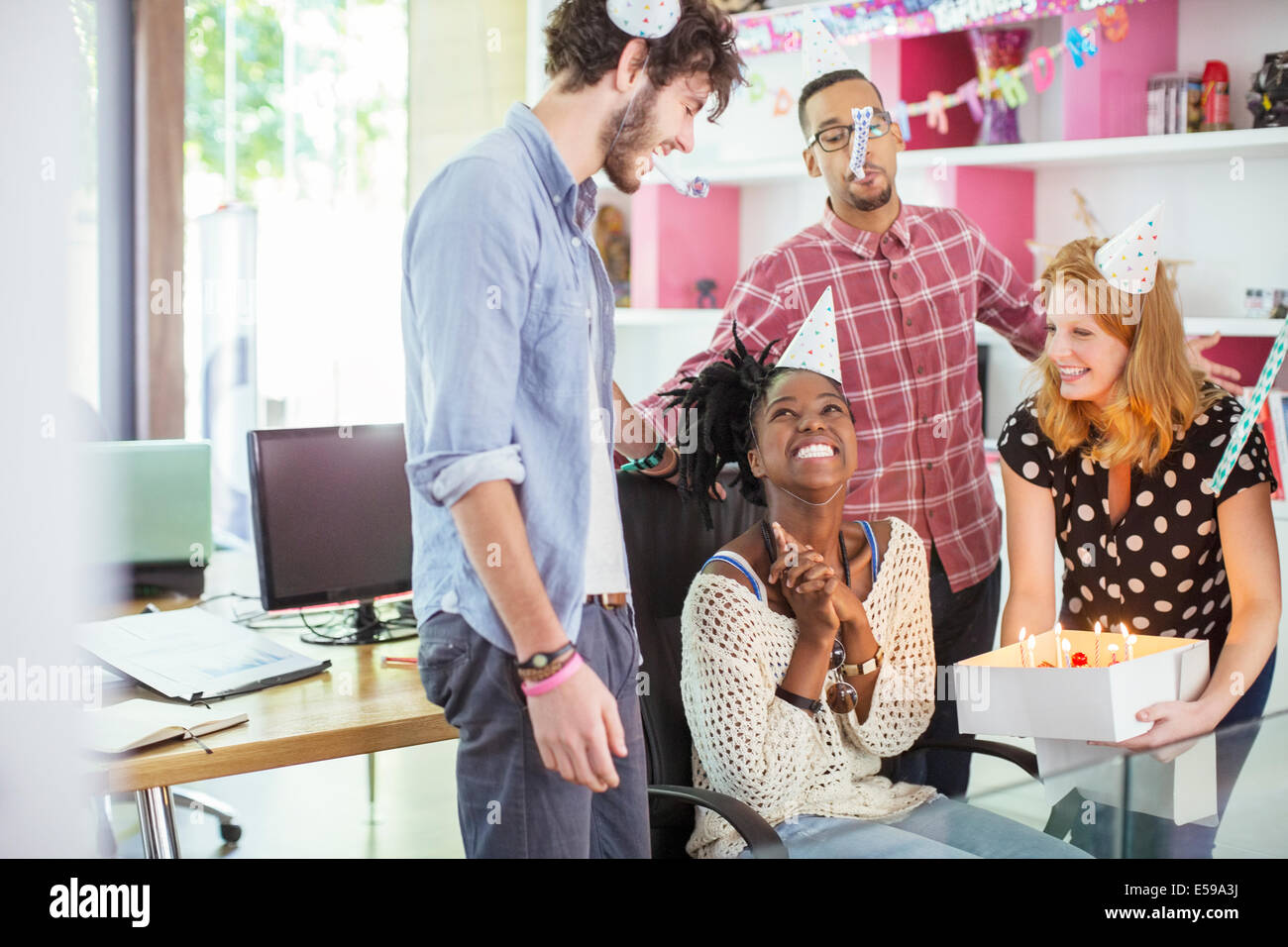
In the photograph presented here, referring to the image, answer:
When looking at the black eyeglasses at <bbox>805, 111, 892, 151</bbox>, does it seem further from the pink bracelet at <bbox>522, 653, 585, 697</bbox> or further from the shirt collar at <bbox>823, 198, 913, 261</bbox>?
the pink bracelet at <bbox>522, 653, 585, 697</bbox>

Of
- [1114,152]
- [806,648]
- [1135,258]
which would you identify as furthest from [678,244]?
[806,648]

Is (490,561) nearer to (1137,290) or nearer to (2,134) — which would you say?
(2,134)

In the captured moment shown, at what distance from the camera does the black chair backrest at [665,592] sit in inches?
74.3

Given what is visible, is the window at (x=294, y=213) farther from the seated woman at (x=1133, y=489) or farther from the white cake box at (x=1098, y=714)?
the white cake box at (x=1098, y=714)

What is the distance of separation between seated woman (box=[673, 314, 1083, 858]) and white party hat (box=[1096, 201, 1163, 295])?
444mm

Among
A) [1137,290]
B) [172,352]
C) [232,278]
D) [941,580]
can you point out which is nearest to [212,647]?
[941,580]

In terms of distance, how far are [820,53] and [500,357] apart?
1.36 meters

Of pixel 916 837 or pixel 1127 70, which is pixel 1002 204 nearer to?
pixel 1127 70

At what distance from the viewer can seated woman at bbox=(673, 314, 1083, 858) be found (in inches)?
69.9

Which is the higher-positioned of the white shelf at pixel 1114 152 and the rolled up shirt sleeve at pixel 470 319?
the white shelf at pixel 1114 152

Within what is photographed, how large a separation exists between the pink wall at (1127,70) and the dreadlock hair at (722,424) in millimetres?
1472

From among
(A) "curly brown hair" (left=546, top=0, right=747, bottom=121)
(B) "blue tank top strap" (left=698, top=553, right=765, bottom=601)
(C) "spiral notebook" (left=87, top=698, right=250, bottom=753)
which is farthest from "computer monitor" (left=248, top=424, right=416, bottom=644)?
(A) "curly brown hair" (left=546, top=0, right=747, bottom=121)

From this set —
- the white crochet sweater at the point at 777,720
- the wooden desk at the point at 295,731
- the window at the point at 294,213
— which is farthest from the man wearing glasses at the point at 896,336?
the window at the point at 294,213

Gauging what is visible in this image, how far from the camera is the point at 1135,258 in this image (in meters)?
1.95
